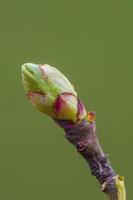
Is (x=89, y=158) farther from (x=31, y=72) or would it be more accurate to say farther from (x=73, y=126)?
(x=31, y=72)

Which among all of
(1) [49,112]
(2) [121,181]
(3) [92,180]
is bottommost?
(2) [121,181]

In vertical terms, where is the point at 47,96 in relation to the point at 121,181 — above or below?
above

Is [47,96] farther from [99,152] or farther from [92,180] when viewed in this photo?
[92,180]

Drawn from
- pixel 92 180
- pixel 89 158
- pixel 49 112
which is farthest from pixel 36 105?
pixel 92 180

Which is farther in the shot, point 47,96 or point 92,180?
point 92,180
